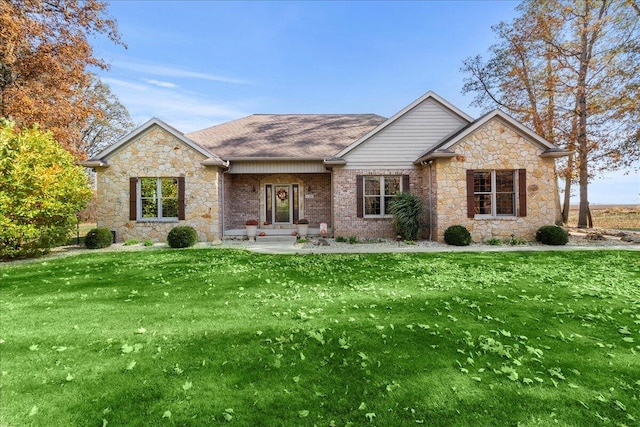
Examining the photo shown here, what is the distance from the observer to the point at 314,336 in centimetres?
395

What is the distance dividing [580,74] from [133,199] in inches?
941

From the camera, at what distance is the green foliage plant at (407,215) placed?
43.7 feet

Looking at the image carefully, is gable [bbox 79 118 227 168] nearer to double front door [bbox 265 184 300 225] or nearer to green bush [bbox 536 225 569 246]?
double front door [bbox 265 184 300 225]

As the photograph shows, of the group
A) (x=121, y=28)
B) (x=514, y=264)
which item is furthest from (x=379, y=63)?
(x=514, y=264)

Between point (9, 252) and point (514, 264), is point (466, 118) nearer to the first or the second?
point (514, 264)

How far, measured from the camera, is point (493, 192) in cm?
1309

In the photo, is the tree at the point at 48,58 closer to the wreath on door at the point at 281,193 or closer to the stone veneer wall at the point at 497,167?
the wreath on door at the point at 281,193

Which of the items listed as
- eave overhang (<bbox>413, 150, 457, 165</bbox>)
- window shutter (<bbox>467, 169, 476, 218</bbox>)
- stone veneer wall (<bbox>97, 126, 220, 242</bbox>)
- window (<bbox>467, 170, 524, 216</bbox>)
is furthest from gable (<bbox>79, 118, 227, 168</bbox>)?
window (<bbox>467, 170, 524, 216</bbox>)

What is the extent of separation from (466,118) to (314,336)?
44.2 ft

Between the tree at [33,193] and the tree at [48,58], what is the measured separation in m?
3.45

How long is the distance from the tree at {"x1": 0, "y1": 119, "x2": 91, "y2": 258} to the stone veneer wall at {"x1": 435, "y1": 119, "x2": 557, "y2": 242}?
1356 cm

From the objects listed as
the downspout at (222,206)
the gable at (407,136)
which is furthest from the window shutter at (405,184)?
the downspout at (222,206)

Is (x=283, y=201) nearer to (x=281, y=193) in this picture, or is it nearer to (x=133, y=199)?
(x=281, y=193)

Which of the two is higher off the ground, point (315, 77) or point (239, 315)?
point (315, 77)
